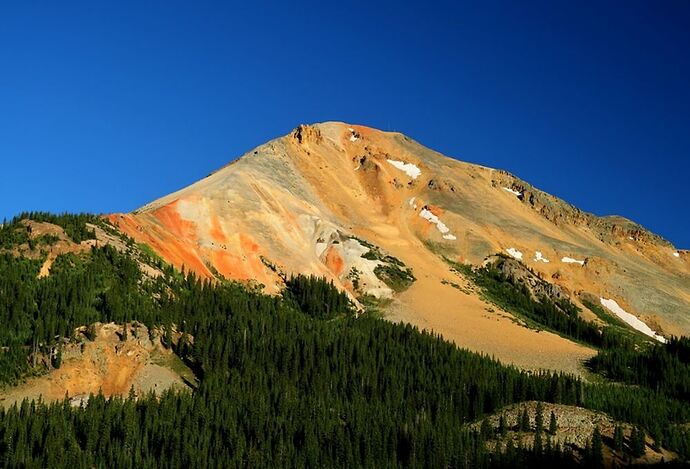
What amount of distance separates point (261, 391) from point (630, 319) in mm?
110982

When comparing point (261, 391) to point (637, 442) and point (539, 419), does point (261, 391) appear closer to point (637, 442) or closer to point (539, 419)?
point (539, 419)


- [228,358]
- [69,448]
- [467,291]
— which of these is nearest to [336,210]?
[467,291]

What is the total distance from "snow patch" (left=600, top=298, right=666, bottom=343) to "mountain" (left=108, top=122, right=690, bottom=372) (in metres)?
0.29

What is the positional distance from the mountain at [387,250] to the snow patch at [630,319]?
11.3 inches

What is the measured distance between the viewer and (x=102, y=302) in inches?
3622

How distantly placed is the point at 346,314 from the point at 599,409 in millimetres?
43827

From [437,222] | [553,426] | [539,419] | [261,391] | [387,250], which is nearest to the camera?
[553,426]

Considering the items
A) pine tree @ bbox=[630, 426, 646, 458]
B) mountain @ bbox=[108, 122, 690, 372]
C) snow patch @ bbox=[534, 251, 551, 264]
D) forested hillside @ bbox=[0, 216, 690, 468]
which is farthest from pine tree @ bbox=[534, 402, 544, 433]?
snow patch @ bbox=[534, 251, 551, 264]

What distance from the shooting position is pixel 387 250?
168 m

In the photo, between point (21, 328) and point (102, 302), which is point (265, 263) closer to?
point (102, 302)

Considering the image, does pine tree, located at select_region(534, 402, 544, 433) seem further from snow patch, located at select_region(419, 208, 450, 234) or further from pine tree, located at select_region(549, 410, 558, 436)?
snow patch, located at select_region(419, 208, 450, 234)

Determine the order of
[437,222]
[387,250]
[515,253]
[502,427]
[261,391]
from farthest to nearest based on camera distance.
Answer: [437,222] < [515,253] < [387,250] < [261,391] < [502,427]

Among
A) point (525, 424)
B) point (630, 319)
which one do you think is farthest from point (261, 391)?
point (630, 319)

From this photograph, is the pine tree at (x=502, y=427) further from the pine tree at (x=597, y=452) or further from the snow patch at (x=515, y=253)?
the snow patch at (x=515, y=253)
